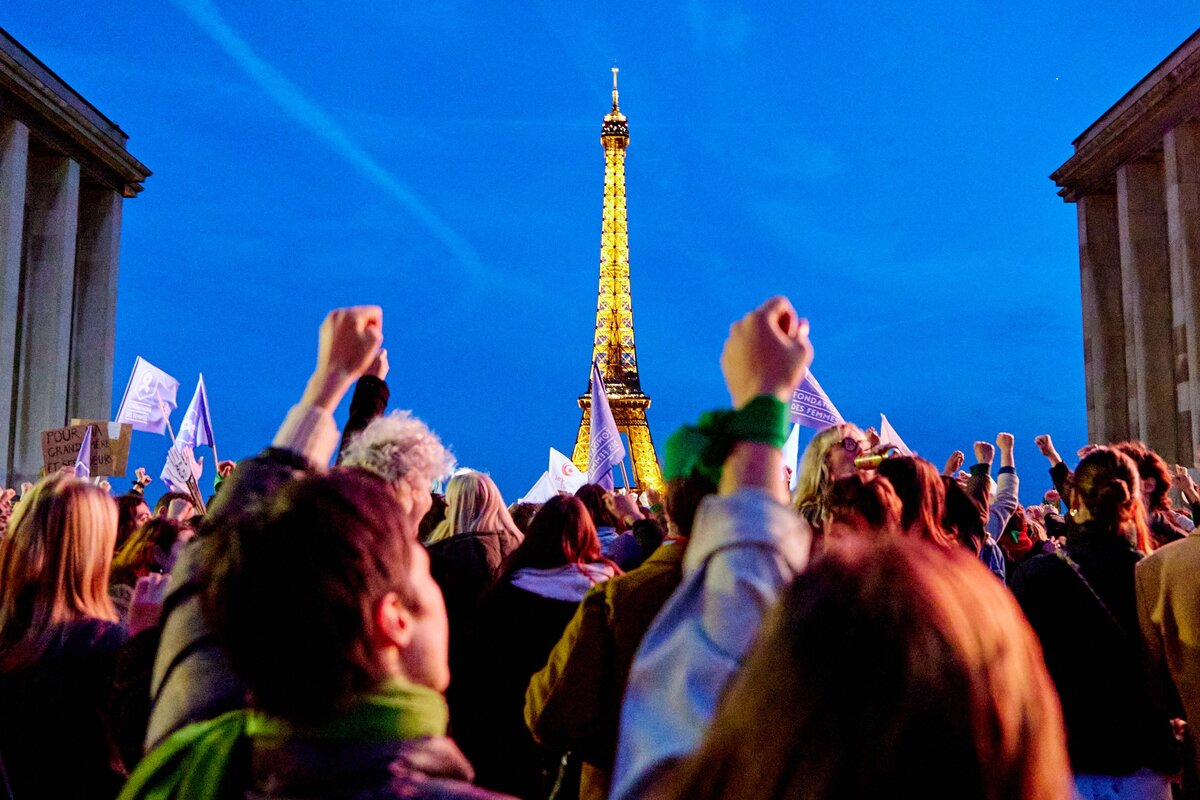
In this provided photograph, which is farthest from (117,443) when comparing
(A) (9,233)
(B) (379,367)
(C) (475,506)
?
(A) (9,233)

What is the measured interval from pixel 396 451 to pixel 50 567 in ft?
3.63

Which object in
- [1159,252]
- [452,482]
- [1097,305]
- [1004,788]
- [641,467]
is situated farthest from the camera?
[641,467]

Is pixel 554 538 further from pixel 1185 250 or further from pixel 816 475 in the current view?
pixel 1185 250

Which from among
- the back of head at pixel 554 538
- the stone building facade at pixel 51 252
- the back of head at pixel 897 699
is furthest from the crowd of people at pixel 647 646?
the stone building facade at pixel 51 252

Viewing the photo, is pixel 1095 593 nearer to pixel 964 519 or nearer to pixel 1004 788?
pixel 964 519

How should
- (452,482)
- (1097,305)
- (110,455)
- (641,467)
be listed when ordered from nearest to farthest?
(452,482) → (110,455) → (1097,305) → (641,467)

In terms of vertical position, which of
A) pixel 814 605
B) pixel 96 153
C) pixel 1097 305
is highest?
pixel 96 153

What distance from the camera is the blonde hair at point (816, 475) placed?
4.88 meters

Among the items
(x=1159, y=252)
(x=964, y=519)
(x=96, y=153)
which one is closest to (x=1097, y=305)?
(x=1159, y=252)

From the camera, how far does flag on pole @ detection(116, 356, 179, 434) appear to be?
14.4 meters

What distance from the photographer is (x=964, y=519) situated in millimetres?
5570

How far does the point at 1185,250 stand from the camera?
93.5 ft

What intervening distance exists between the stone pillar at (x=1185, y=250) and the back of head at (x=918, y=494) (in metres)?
26.4

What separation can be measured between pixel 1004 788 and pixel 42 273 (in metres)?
36.0
